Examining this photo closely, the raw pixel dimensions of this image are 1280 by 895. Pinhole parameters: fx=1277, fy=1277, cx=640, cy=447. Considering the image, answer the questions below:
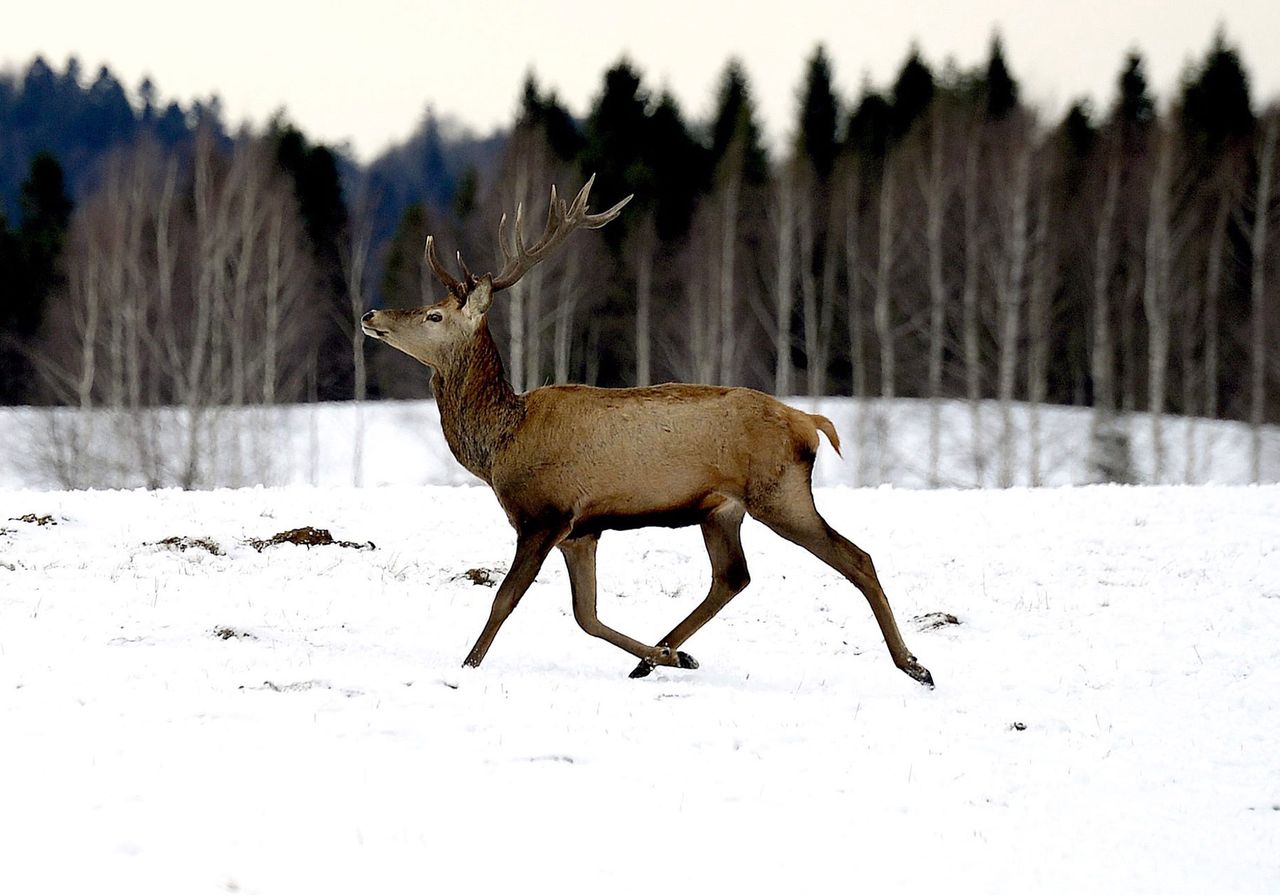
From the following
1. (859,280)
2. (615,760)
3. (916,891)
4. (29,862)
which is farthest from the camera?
(859,280)

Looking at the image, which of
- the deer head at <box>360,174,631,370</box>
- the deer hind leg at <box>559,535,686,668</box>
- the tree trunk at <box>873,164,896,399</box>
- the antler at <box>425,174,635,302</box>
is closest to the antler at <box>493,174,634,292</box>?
the antler at <box>425,174,635,302</box>

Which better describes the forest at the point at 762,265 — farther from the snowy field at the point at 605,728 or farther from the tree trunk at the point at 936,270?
the snowy field at the point at 605,728

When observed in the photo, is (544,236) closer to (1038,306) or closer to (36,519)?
(36,519)

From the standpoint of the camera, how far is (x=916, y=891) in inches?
165

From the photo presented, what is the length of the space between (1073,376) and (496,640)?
103 ft

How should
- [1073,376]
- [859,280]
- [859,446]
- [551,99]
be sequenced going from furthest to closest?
[551,99]
[1073,376]
[859,280]
[859,446]

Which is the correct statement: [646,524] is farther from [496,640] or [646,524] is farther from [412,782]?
[412,782]

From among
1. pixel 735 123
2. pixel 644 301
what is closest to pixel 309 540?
pixel 644 301

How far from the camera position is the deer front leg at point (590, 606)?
278 inches

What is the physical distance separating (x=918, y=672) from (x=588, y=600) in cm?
186

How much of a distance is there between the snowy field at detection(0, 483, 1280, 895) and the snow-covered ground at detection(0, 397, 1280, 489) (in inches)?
693

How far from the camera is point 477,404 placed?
722 cm

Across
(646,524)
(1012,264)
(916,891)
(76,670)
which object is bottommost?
(916,891)

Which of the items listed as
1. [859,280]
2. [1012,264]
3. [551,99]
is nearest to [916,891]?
[1012,264]
